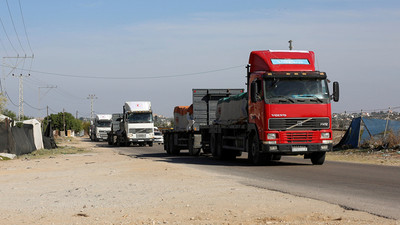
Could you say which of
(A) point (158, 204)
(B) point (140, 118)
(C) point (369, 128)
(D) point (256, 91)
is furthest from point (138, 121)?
(A) point (158, 204)

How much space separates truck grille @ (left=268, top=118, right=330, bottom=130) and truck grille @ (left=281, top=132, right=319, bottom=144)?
182 millimetres

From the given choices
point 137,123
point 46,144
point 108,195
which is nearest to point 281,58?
point 108,195

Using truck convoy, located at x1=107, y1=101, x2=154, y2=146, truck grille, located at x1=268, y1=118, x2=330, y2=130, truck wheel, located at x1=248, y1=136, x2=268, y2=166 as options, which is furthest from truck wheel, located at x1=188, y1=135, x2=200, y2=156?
truck convoy, located at x1=107, y1=101, x2=154, y2=146

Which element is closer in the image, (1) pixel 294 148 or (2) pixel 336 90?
(2) pixel 336 90

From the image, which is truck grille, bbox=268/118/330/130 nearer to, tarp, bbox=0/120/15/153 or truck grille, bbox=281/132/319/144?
truck grille, bbox=281/132/319/144

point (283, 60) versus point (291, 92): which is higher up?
point (283, 60)

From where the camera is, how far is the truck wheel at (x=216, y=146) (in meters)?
26.4

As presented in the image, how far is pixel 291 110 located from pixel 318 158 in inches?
111

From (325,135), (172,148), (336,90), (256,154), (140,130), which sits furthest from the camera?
(140,130)

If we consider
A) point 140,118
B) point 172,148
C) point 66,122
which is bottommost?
point 172,148

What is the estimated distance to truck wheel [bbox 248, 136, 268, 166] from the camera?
21.1 m

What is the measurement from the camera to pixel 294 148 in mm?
20344

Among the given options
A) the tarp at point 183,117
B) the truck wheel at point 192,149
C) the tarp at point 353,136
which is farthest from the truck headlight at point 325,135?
the tarp at point 353,136

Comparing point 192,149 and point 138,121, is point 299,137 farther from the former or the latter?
point 138,121
